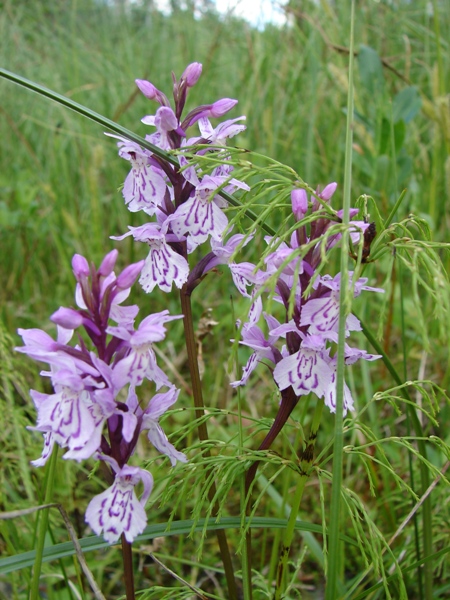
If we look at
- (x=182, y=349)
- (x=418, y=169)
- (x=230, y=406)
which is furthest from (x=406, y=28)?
(x=230, y=406)

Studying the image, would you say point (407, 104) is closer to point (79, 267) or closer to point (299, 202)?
point (299, 202)

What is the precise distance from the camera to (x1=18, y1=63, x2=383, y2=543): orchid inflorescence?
3.01 ft

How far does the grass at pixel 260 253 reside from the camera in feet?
4.65

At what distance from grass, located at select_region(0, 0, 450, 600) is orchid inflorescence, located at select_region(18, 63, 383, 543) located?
100 millimetres

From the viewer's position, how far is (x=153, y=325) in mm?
997

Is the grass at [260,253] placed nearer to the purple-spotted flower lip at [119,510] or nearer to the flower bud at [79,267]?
the purple-spotted flower lip at [119,510]

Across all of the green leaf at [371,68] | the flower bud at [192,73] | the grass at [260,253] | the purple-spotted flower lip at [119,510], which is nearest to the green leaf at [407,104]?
the grass at [260,253]

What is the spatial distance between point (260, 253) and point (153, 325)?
3.65ft

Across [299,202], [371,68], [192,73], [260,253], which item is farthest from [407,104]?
[299,202]

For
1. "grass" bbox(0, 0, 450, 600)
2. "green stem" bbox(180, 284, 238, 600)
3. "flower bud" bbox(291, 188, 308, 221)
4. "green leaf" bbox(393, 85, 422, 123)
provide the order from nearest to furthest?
"flower bud" bbox(291, 188, 308, 221) < "green stem" bbox(180, 284, 238, 600) < "grass" bbox(0, 0, 450, 600) < "green leaf" bbox(393, 85, 422, 123)

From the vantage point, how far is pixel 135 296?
2.79 m

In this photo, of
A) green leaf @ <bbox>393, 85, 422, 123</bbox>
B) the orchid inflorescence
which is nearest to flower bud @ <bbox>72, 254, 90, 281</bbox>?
the orchid inflorescence

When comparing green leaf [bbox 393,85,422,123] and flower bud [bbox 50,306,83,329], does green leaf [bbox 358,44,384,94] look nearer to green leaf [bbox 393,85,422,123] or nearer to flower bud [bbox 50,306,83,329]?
green leaf [bbox 393,85,422,123]

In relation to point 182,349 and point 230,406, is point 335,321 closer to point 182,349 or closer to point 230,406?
point 230,406
